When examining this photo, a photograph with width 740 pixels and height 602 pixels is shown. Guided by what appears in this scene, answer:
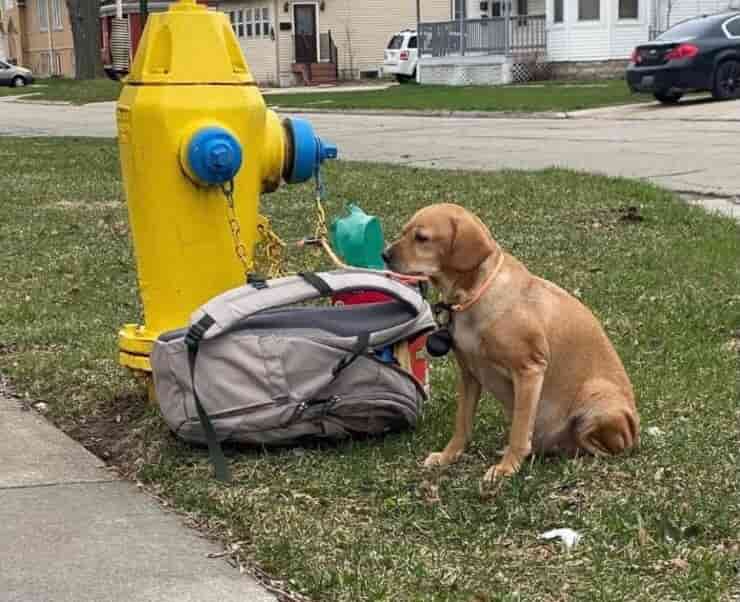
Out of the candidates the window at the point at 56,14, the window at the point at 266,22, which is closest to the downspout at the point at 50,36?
the window at the point at 56,14

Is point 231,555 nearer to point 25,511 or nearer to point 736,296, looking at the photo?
point 25,511

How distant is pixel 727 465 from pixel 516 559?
3.23 ft

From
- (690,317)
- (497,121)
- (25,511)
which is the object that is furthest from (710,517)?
(497,121)

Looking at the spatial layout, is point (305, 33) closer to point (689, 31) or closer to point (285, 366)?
point (689, 31)

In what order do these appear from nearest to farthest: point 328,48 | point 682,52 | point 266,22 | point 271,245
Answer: point 271,245 < point 682,52 < point 266,22 < point 328,48

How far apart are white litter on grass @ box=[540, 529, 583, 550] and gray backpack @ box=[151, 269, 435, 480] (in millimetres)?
991

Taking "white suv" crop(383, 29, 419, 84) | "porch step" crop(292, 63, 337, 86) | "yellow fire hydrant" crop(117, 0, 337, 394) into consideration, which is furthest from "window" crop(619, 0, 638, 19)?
"yellow fire hydrant" crop(117, 0, 337, 394)

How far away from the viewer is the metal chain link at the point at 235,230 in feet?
15.6

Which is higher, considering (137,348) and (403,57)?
(403,57)

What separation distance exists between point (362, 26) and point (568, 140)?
109ft

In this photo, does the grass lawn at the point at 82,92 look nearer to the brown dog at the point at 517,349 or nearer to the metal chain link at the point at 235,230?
the metal chain link at the point at 235,230

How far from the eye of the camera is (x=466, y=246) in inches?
156

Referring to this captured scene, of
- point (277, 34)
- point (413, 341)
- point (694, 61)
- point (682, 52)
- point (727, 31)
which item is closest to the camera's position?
point (413, 341)

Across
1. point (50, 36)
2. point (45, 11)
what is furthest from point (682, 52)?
point (45, 11)
